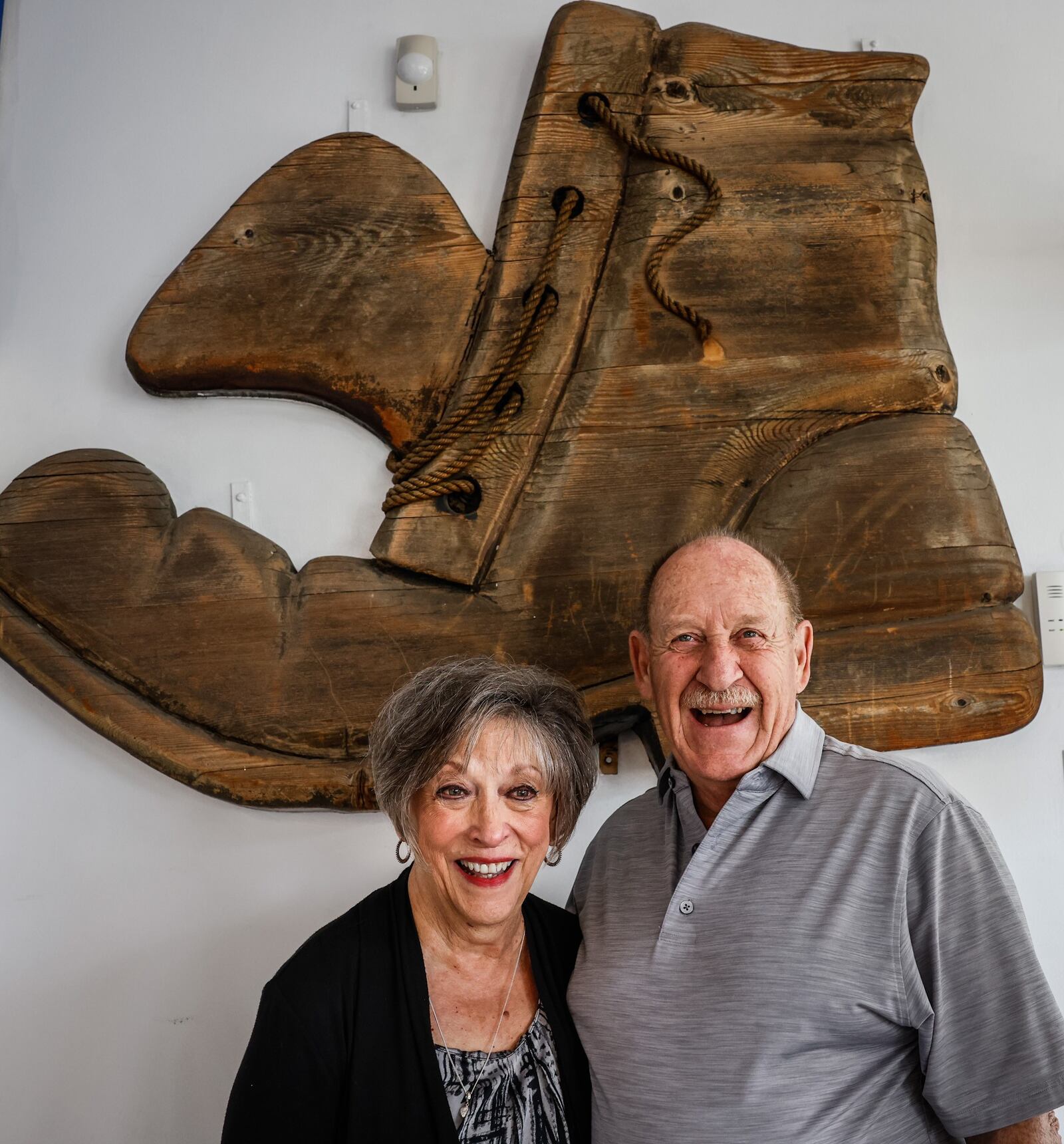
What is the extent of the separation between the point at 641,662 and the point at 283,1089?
63 centimetres

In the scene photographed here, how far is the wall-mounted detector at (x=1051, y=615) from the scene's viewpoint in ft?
5.11

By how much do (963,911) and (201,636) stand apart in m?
1.09

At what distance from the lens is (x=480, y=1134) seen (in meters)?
1.17

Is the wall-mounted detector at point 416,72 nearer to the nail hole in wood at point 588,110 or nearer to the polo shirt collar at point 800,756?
the nail hole in wood at point 588,110

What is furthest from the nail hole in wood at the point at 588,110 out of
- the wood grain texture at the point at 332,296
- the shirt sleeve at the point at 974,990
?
the shirt sleeve at the point at 974,990

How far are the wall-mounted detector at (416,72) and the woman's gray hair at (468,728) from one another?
0.95 meters

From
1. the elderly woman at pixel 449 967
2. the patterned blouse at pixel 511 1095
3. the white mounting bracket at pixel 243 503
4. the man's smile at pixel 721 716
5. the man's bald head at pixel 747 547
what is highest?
the white mounting bracket at pixel 243 503

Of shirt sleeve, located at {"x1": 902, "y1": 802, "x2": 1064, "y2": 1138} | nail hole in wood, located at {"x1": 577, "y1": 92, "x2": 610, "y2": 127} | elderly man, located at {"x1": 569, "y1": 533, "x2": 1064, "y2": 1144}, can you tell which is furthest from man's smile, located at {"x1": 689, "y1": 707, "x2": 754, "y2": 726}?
nail hole in wood, located at {"x1": 577, "y1": 92, "x2": 610, "y2": 127}

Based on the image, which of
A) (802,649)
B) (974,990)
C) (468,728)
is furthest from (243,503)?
(974,990)

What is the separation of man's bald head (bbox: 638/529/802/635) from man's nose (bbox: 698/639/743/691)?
0.32ft

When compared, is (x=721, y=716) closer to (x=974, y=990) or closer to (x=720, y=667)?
(x=720, y=667)

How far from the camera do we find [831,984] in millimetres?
1058

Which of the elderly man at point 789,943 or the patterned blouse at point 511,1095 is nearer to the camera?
the elderly man at point 789,943

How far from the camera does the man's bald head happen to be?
1.25m
